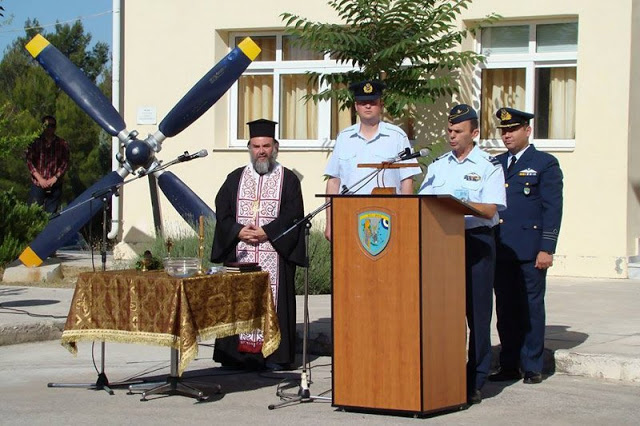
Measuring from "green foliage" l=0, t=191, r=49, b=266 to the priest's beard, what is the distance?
7.45m

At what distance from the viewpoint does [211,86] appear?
1340 cm

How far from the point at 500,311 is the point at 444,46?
6618 mm

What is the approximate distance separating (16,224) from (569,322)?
27.1ft

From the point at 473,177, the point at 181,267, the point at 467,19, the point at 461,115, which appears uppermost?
the point at 467,19

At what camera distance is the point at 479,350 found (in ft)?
24.6

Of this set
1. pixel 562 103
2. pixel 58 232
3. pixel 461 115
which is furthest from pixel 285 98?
pixel 461 115

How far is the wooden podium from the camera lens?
6.79 m

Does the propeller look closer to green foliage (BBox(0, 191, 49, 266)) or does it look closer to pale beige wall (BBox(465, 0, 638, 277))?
green foliage (BBox(0, 191, 49, 266))

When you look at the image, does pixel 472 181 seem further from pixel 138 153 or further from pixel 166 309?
pixel 138 153

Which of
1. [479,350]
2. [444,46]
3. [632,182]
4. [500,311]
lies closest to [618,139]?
[632,182]

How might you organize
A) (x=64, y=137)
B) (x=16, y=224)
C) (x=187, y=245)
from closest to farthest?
(x=187, y=245)
(x=16, y=224)
(x=64, y=137)

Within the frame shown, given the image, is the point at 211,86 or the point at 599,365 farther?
the point at 211,86

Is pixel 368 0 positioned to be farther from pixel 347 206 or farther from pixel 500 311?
pixel 347 206

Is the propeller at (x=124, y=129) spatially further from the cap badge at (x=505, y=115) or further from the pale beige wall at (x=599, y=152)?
the cap badge at (x=505, y=115)
